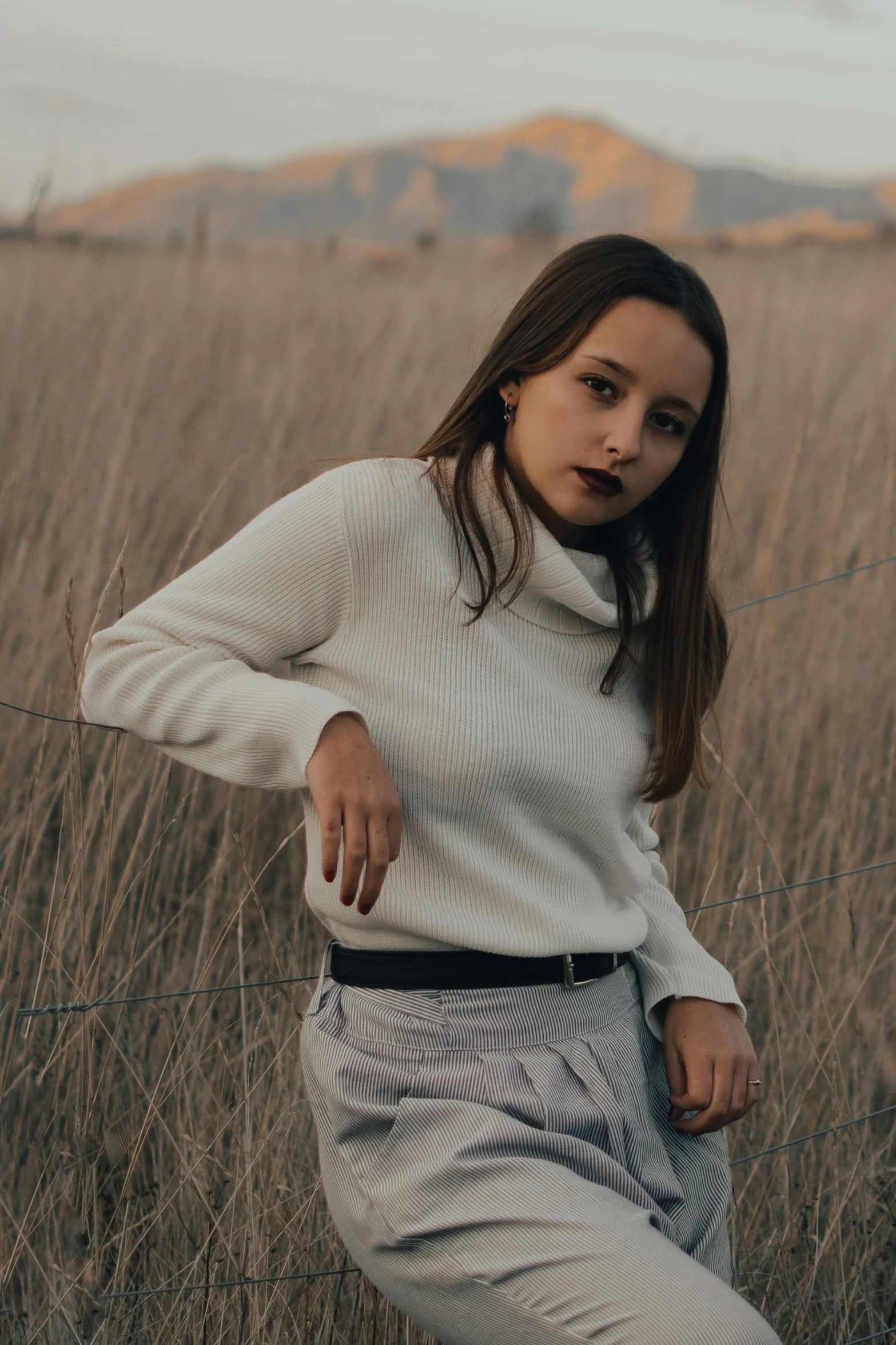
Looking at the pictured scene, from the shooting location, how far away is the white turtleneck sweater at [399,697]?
1066mm

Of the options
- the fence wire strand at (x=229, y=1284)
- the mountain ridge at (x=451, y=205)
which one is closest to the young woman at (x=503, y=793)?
the fence wire strand at (x=229, y=1284)

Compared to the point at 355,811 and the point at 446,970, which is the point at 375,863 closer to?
the point at 355,811

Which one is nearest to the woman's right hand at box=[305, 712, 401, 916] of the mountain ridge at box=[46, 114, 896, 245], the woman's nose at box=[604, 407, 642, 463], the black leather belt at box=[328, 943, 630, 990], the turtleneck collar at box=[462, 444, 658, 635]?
the black leather belt at box=[328, 943, 630, 990]

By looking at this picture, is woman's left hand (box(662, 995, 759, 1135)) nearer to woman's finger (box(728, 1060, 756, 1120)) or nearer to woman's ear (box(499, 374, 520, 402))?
woman's finger (box(728, 1060, 756, 1120))

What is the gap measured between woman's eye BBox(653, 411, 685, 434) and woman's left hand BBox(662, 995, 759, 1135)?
55cm

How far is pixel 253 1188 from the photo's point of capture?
1574 mm

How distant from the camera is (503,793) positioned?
3.63 ft

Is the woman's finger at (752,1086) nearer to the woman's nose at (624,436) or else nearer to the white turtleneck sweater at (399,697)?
the white turtleneck sweater at (399,697)

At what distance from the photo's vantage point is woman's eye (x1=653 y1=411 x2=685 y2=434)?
3.93 feet

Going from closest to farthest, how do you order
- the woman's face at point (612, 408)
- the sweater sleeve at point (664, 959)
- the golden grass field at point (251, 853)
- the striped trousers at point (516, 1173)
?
the striped trousers at point (516, 1173), the woman's face at point (612, 408), the sweater sleeve at point (664, 959), the golden grass field at point (251, 853)

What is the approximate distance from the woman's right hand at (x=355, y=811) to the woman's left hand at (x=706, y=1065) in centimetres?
41

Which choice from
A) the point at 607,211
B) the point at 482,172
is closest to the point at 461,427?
the point at 607,211

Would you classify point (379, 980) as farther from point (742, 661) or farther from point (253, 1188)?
point (742, 661)

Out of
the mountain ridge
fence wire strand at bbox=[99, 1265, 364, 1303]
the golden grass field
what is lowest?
fence wire strand at bbox=[99, 1265, 364, 1303]
